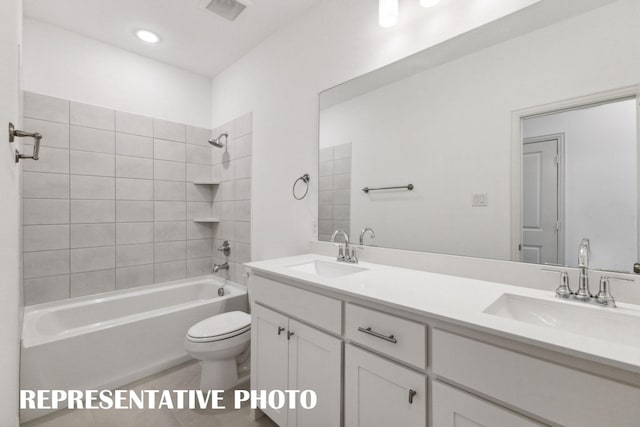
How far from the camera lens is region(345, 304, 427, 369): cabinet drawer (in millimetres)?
879

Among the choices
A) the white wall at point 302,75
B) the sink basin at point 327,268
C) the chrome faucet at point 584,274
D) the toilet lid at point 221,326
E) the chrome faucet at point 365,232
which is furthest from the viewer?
the toilet lid at point 221,326

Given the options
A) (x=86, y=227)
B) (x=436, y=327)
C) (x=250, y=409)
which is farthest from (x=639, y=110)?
(x=86, y=227)

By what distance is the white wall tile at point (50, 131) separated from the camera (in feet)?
6.84

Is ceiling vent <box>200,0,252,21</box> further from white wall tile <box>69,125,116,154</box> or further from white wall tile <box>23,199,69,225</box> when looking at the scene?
white wall tile <box>23,199,69,225</box>

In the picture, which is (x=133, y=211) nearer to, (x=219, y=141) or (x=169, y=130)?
(x=169, y=130)

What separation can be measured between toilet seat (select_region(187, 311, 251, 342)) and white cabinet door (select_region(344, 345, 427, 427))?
987 mm

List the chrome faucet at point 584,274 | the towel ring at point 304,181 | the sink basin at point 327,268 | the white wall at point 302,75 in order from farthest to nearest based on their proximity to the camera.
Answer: the towel ring at point 304,181 → the sink basin at point 327,268 → the white wall at point 302,75 → the chrome faucet at point 584,274

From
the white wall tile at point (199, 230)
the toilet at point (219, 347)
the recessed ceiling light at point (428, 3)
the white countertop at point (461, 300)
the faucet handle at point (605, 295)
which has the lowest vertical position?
the toilet at point (219, 347)

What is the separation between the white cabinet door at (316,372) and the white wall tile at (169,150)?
7.32 feet

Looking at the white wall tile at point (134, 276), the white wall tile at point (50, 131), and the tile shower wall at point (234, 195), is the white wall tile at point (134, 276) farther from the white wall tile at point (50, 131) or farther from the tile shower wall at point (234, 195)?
the white wall tile at point (50, 131)

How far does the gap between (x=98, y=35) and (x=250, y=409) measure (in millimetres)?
3010

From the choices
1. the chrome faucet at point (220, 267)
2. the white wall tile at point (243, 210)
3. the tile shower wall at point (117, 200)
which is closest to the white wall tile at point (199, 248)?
the tile shower wall at point (117, 200)

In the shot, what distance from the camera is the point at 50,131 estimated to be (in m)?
2.16

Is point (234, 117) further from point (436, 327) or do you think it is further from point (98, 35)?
point (436, 327)
